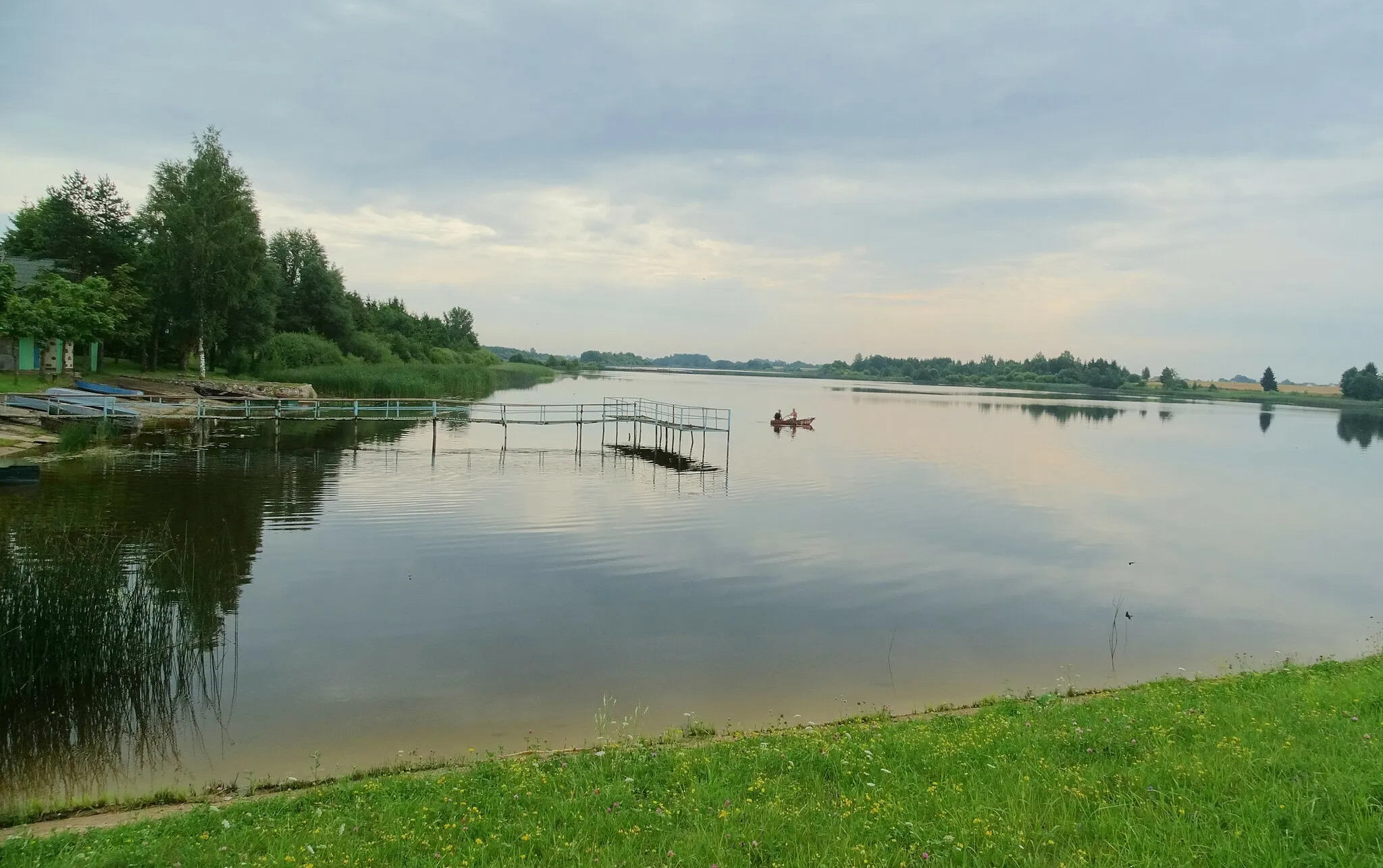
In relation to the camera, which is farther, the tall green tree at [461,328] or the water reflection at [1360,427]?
the tall green tree at [461,328]

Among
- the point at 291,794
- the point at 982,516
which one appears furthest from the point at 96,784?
the point at 982,516

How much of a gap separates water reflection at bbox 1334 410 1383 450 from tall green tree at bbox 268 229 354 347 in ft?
251

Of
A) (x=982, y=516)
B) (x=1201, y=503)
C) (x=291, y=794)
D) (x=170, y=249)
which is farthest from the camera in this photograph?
(x=170, y=249)

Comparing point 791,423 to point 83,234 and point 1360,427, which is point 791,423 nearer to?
point 83,234

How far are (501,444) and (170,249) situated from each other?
23443 mm

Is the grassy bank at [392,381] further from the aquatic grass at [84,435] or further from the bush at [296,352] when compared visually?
the aquatic grass at [84,435]

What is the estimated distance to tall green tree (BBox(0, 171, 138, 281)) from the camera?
148 feet

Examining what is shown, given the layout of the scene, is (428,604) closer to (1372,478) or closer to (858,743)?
(858,743)

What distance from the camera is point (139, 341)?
46438 mm

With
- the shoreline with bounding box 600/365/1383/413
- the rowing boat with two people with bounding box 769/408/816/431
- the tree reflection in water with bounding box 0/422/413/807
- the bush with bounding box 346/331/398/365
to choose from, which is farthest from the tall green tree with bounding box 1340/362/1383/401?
the tree reflection in water with bounding box 0/422/413/807

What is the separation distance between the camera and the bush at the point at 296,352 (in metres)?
56.7

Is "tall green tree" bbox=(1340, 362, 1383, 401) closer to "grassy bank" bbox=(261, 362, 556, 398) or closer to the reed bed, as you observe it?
"grassy bank" bbox=(261, 362, 556, 398)

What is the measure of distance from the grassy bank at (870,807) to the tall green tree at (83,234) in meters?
47.8

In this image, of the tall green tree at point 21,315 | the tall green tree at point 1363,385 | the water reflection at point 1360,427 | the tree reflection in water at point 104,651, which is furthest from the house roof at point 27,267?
the tall green tree at point 1363,385
